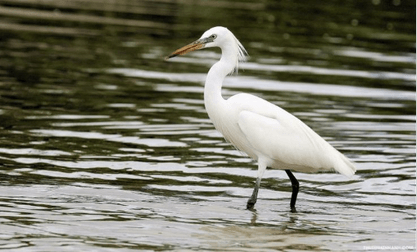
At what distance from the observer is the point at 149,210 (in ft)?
35.5

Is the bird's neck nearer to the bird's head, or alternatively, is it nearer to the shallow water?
the bird's head

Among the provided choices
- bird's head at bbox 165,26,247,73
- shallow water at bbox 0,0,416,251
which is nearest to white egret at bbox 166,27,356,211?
bird's head at bbox 165,26,247,73

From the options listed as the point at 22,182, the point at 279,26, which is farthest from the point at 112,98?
the point at 279,26

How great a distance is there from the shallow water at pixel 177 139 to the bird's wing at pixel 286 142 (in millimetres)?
Answer: 621

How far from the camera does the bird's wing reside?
37.4 ft

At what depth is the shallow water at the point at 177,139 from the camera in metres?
10.1

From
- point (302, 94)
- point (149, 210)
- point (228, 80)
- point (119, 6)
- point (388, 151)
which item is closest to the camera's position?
point (149, 210)

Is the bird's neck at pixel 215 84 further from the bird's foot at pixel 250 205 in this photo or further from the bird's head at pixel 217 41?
the bird's foot at pixel 250 205

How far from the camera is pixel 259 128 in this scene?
37.3 feet

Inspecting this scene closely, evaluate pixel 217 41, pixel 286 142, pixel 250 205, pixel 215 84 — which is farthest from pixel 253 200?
pixel 217 41

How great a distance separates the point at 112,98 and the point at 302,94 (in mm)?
4483

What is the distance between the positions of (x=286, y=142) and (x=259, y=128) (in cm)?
41

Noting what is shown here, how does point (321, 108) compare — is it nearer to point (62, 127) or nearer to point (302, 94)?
point (302, 94)

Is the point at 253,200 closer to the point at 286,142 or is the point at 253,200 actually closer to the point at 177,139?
the point at 286,142
